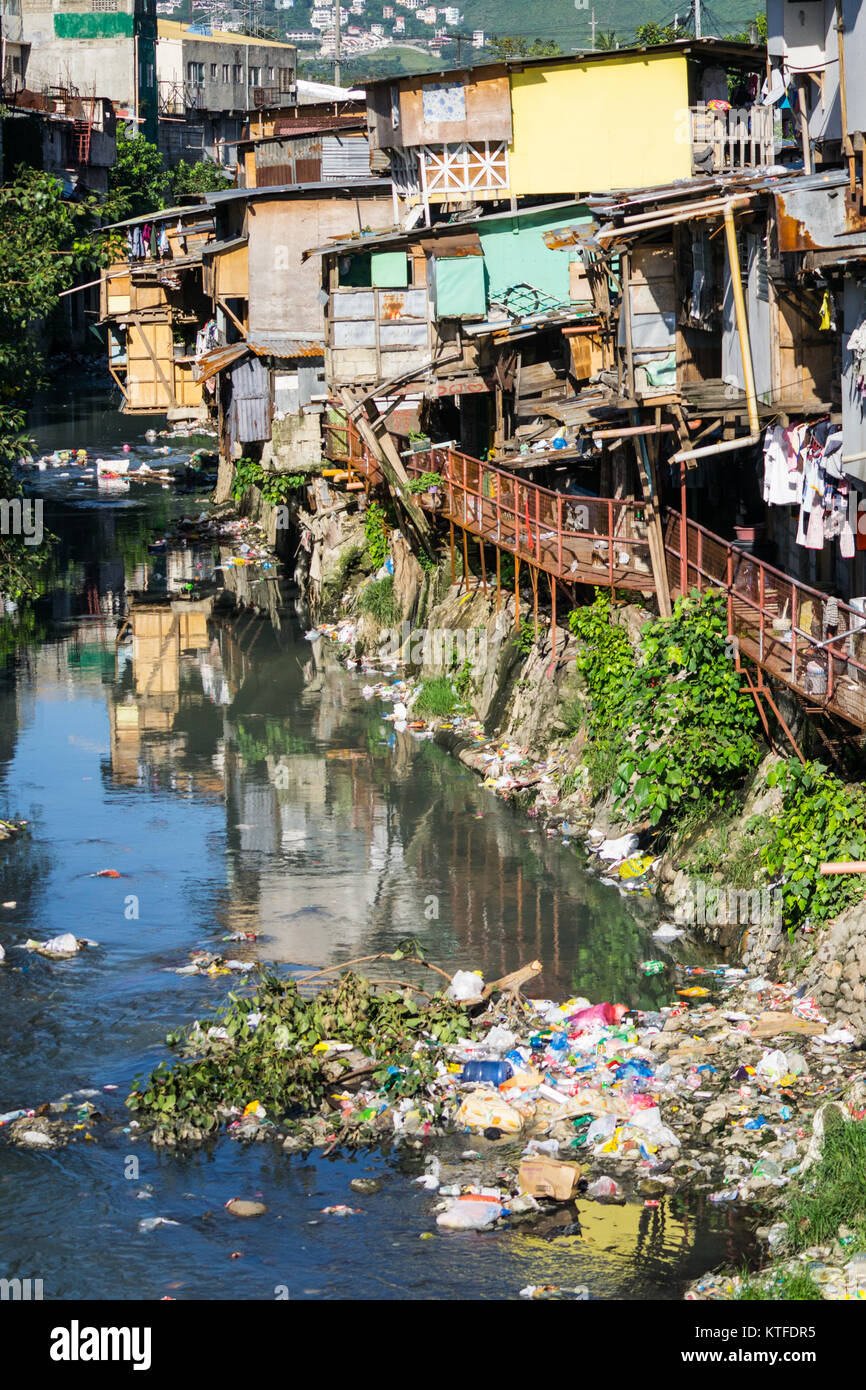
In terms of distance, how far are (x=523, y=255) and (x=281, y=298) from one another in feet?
34.6

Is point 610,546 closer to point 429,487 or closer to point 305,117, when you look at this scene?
point 429,487

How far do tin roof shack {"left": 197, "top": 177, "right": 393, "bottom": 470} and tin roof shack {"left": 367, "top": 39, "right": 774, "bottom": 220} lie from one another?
4.18 meters

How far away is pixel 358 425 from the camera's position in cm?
3014

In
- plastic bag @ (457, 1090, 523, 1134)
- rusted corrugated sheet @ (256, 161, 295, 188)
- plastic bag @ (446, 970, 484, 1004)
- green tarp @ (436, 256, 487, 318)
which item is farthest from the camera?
rusted corrugated sheet @ (256, 161, 295, 188)

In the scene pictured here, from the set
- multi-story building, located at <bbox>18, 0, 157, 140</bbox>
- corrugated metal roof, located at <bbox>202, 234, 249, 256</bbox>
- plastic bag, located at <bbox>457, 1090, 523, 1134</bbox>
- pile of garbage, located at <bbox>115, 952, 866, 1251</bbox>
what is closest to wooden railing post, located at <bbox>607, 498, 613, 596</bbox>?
pile of garbage, located at <bbox>115, 952, 866, 1251</bbox>

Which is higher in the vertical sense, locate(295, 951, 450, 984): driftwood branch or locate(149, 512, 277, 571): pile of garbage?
locate(149, 512, 277, 571): pile of garbage

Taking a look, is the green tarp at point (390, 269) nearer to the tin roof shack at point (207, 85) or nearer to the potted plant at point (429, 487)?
the potted plant at point (429, 487)

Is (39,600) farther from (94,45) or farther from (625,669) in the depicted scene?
(94,45)

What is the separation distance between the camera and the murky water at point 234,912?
12.3m

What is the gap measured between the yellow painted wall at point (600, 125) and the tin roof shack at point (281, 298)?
17.6ft

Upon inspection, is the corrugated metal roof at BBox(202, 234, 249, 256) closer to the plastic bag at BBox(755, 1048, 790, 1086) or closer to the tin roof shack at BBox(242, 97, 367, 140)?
the tin roof shack at BBox(242, 97, 367, 140)

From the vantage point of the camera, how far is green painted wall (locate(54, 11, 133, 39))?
267 feet

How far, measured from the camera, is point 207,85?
9206 cm

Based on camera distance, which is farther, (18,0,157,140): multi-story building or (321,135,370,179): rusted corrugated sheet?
(18,0,157,140): multi-story building
